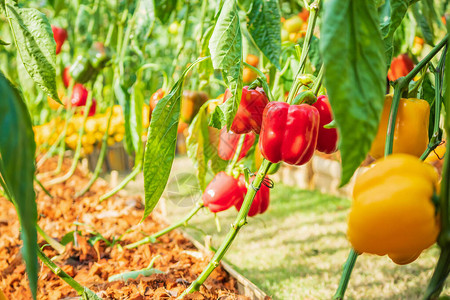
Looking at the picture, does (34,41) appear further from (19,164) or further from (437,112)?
(437,112)

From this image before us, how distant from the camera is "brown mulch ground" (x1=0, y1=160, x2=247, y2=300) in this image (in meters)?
0.91

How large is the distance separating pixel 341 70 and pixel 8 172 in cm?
30

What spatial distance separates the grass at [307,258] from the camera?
57.3 inches

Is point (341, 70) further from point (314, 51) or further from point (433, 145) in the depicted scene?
point (314, 51)

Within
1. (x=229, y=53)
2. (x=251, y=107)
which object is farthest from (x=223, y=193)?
(x=229, y=53)

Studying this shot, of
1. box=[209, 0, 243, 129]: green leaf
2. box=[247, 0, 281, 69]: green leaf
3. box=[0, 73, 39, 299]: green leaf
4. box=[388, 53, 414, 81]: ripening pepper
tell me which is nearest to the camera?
box=[0, 73, 39, 299]: green leaf

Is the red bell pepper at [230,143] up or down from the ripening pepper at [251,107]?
down

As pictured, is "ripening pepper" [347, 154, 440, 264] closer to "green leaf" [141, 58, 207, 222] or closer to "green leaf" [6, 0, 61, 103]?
"green leaf" [141, 58, 207, 222]

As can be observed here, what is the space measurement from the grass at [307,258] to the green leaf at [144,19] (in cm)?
53

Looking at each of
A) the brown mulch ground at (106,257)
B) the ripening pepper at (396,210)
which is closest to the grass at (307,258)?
the brown mulch ground at (106,257)

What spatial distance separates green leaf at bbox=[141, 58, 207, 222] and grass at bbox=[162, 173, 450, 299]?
529mm

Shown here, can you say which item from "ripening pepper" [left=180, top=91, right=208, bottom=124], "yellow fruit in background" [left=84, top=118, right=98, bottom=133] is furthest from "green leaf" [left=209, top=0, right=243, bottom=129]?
"yellow fruit in background" [left=84, top=118, right=98, bottom=133]

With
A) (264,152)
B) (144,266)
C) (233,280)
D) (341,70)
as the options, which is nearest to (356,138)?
(341,70)

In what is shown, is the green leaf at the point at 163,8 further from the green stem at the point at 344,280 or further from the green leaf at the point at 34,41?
the green stem at the point at 344,280
